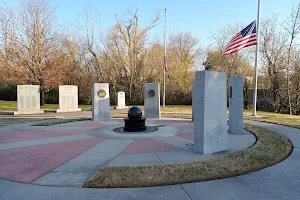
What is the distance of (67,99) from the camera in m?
17.3

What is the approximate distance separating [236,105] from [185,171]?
14.3 ft

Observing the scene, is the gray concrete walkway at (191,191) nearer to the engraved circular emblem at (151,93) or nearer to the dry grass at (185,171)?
the dry grass at (185,171)

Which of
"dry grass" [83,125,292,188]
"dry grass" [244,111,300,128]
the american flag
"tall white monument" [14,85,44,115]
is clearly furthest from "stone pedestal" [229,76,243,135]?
"tall white monument" [14,85,44,115]

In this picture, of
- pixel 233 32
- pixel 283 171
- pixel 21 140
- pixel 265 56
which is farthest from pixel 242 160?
pixel 233 32

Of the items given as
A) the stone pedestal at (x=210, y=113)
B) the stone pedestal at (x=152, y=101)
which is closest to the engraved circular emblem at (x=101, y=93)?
the stone pedestal at (x=152, y=101)

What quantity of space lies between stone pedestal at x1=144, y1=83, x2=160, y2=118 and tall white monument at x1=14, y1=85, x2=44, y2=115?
879 centimetres

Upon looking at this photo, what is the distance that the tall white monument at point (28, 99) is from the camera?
50.0ft

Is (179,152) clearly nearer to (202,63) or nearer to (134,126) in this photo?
(134,126)

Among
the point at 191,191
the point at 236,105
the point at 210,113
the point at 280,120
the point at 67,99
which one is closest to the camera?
the point at 191,191

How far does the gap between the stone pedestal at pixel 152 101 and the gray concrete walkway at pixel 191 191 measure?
348 inches

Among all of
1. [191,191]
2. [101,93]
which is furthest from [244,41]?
[191,191]

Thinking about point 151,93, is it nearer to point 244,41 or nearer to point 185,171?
point 244,41

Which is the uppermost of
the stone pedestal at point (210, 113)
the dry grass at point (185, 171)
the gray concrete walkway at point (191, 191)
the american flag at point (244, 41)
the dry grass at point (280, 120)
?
the american flag at point (244, 41)

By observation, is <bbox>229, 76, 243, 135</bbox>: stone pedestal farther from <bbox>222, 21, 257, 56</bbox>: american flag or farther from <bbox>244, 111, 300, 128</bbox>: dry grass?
<bbox>244, 111, 300, 128</bbox>: dry grass
